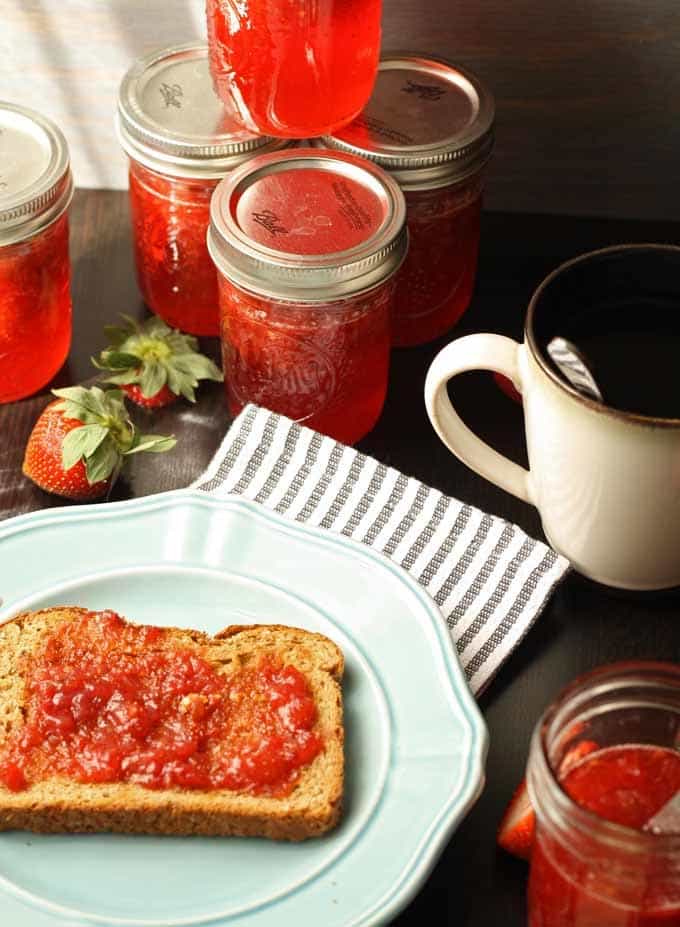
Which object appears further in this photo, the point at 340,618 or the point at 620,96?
the point at 620,96

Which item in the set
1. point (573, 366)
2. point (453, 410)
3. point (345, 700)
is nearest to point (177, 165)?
point (453, 410)

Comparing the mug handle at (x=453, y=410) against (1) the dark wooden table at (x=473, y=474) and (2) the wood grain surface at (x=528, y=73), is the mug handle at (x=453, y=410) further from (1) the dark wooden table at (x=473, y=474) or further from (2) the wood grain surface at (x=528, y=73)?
(2) the wood grain surface at (x=528, y=73)

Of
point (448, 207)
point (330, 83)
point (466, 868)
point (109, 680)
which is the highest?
point (330, 83)

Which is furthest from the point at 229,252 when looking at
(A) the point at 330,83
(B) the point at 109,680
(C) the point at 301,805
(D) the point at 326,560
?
(C) the point at 301,805

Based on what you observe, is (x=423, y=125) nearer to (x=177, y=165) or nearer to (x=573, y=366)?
(x=177, y=165)

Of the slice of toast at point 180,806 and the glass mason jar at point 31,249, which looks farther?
the glass mason jar at point 31,249

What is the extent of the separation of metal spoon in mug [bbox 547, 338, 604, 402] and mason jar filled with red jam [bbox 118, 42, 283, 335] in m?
0.57

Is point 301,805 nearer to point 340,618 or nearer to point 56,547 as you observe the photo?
point 340,618

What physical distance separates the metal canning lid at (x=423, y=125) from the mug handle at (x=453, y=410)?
0.30 m

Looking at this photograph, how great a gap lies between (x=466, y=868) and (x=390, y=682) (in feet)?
0.74

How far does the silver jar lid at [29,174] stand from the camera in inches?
74.6

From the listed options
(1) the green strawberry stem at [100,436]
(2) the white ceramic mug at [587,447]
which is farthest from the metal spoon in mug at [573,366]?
(1) the green strawberry stem at [100,436]

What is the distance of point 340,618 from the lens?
5.70ft

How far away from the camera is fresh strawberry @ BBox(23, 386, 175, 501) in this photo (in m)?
1.89
